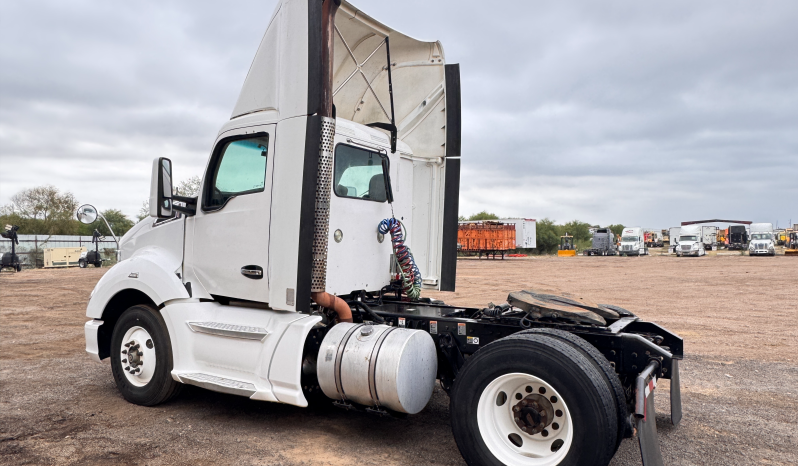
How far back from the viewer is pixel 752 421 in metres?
5.11

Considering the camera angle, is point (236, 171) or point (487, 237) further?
point (487, 237)

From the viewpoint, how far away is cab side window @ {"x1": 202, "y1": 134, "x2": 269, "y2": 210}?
200 inches

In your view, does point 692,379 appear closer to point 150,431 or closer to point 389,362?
point 389,362

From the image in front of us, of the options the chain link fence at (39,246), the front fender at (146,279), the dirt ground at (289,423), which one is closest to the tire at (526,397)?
the dirt ground at (289,423)

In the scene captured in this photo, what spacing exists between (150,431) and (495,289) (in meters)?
15.5

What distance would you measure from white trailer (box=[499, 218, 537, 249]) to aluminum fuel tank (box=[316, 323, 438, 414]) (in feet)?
153

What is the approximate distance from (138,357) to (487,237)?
43052 mm

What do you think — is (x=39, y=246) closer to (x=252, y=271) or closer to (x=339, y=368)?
(x=252, y=271)

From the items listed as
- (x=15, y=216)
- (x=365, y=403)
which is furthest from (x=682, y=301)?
(x=15, y=216)

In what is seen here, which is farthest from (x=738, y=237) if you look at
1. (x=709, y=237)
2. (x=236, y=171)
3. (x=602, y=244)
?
(x=236, y=171)

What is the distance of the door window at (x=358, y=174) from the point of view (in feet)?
17.2

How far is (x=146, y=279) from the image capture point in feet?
17.9

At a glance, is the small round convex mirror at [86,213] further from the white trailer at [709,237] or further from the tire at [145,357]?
the white trailer at [709,237]

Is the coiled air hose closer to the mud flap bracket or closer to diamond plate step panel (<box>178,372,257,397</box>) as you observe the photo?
diamond plate step panel (<box>178,372,257,397</box>)
